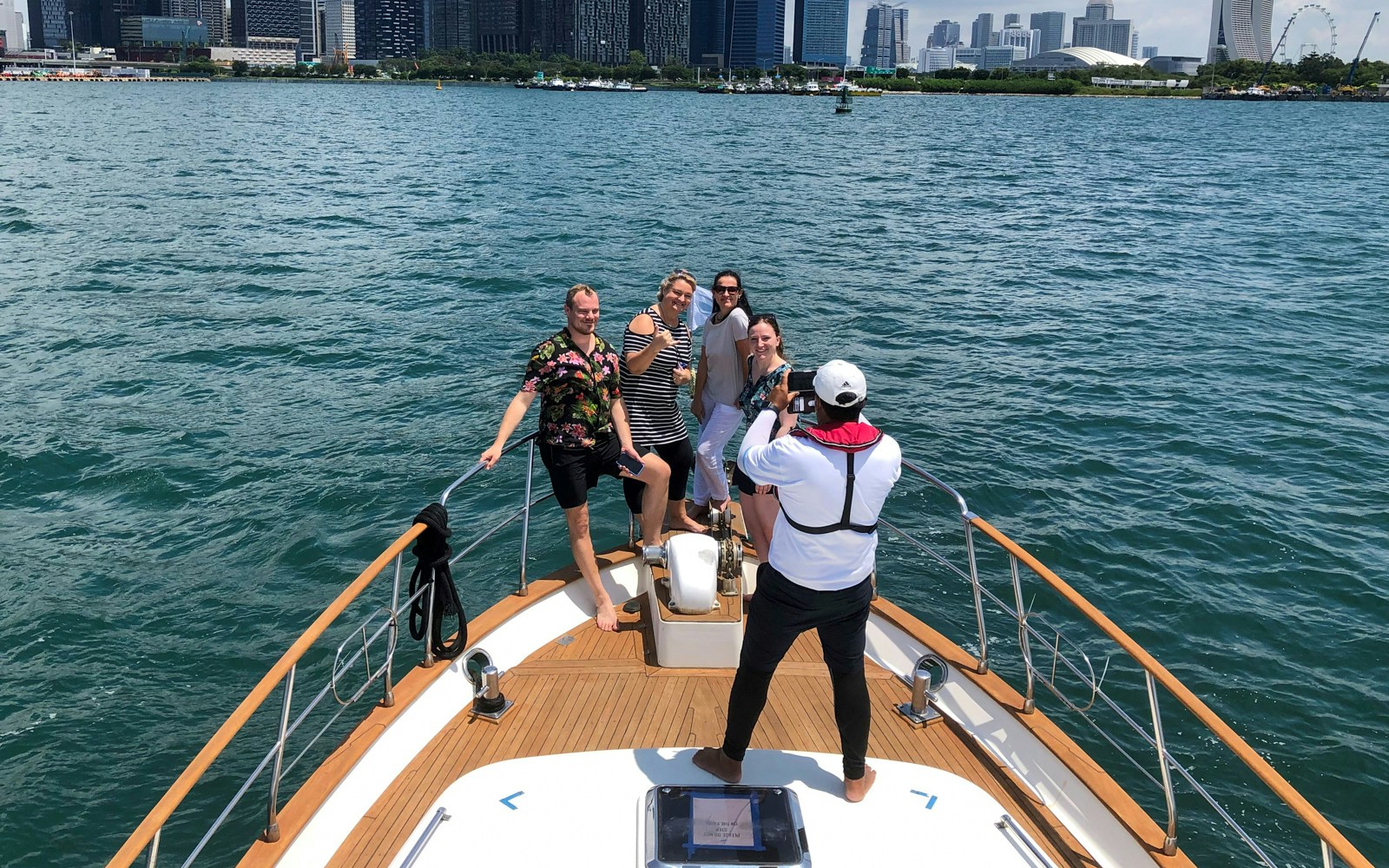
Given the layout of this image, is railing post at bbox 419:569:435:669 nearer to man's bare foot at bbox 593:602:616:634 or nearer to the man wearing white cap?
man's bare foot at bbox 593:602:616:634

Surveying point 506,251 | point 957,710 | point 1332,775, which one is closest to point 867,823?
point 957,710

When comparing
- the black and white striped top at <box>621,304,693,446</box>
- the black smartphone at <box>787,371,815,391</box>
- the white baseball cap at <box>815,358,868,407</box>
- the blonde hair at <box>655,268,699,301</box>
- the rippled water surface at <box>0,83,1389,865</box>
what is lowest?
the rippled water surface at <box>0,83,1389,865</box>

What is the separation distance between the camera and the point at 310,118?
7775 cm

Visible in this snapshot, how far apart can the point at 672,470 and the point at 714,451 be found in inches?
12.1

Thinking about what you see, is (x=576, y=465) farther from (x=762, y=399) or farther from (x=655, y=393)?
(x=762, y=399)

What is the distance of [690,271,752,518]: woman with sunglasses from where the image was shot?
6.37m

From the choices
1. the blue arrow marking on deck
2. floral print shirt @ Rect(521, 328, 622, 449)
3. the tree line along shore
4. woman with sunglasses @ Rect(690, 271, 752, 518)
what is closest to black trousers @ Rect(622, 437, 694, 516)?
woman with sunglasses @ Rect(690, 271, 752, 518)

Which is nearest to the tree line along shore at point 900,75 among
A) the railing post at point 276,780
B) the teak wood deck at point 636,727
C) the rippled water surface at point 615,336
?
the rippled water surface at point 615,336

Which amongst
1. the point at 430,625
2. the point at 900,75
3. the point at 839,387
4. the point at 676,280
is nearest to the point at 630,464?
the point at 676,280

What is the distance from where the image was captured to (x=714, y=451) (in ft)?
22.3

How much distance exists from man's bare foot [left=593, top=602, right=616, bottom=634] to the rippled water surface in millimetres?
2767

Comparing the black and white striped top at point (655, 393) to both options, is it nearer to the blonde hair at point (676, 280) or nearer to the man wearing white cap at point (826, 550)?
the blonde hair at point (676, 280)

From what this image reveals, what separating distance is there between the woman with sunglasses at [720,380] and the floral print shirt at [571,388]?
87 cm

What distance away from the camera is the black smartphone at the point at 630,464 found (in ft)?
20.0
